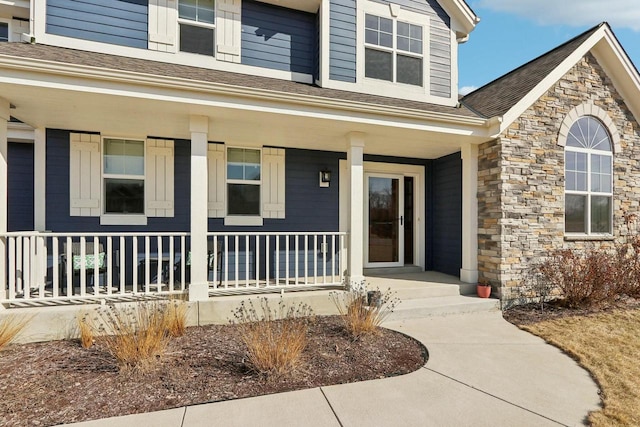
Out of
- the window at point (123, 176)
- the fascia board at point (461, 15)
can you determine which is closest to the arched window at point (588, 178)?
the fascia board at point (461, 15)

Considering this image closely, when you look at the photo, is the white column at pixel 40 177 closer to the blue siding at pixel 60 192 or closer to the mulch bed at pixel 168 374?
the blue siding at pixel 60 192

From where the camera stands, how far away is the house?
4.93 meters

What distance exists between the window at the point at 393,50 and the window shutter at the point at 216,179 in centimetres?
331

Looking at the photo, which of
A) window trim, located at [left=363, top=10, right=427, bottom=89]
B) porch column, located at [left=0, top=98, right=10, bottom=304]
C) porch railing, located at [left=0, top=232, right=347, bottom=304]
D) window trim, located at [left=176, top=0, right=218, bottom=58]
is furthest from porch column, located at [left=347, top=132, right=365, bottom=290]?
porch column, located at [left=0, top=98, right=10, bottom=304]

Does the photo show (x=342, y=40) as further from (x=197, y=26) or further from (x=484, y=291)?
(x=484, y=291)

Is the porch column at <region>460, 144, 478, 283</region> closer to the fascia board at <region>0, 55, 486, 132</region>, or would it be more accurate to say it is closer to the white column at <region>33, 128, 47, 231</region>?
the fascia board at <region>0, 55, 486, 132</region>

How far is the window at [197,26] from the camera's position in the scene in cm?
588

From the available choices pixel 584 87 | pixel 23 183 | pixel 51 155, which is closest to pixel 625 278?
pixel 584 87

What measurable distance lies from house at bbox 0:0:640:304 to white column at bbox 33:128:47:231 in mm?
23

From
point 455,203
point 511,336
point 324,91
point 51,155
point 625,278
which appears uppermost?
point 324,91

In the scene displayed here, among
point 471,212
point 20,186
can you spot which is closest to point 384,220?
point 471,212

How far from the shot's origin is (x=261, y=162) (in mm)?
6504

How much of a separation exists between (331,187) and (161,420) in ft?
16.9

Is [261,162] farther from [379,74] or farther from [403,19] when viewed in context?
[403,19]
